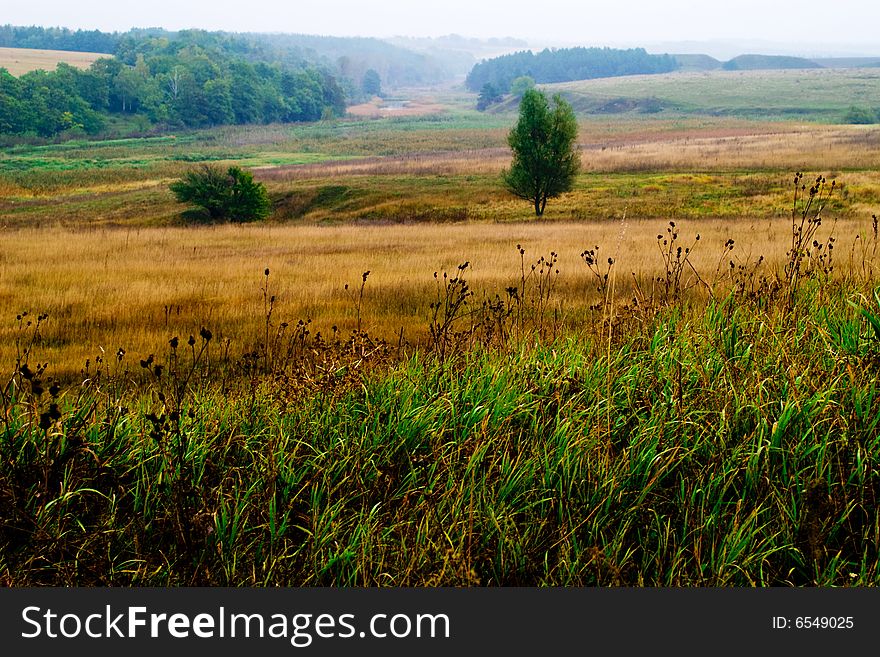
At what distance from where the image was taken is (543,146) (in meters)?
40.2

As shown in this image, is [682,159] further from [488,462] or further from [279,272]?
[488,462]

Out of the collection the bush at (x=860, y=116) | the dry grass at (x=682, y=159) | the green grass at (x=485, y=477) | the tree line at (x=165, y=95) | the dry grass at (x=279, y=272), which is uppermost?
the tree line at (x=165, y=95)

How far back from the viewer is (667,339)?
6156mm

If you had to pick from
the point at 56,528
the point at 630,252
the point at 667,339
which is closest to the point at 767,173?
the point at 630,252

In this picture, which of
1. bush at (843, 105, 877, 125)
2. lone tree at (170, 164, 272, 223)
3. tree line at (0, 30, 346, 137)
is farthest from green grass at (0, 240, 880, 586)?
bush at (843, 105, 877, 125)

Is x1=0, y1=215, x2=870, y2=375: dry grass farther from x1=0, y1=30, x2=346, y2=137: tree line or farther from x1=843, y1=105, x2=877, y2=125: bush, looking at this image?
x1=843, y1=105, x2=877, y2=125: bush

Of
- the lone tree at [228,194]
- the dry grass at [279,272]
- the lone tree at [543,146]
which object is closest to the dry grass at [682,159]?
the lone tree at [543,146]

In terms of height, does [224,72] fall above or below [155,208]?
above

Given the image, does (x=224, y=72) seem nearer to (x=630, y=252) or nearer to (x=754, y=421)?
→ (x=630, y=252)

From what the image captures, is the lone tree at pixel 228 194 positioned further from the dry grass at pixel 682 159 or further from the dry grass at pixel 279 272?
the dry grass at pixel 682 159

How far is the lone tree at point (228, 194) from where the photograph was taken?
1737 inches

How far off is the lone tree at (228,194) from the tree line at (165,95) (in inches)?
3672

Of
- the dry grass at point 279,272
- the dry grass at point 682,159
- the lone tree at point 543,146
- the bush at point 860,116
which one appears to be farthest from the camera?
the bush at point 860,116

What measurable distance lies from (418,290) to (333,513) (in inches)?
428
